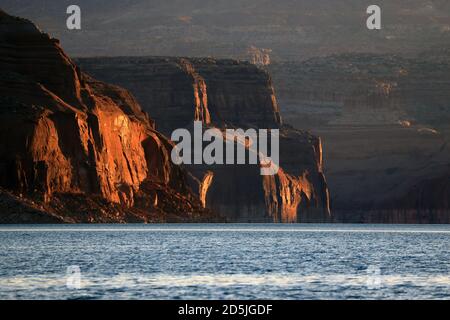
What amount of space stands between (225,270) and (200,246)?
2164 inches

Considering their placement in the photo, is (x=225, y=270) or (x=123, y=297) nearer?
(x=123, y=297)

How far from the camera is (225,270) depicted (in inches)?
4956

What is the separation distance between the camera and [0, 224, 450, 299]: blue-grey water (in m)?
103

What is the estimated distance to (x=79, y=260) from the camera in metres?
139

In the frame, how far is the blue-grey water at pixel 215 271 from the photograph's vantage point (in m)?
103

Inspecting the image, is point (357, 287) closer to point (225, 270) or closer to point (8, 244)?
point (225, 270)

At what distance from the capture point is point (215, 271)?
4899 inches
